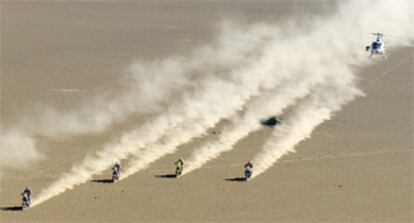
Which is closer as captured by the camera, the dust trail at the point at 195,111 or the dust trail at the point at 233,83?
the dust trail at the point at 195,111

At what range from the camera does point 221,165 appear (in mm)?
44156

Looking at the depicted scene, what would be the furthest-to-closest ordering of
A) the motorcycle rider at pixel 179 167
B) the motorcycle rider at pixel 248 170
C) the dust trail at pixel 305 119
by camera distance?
1. the dust trail at pixel 305 119
2. the motorcycle rider at pixel 179 167
3. the motorcycle rider at pixel 248 170

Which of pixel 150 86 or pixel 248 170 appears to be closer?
pixel 248 170

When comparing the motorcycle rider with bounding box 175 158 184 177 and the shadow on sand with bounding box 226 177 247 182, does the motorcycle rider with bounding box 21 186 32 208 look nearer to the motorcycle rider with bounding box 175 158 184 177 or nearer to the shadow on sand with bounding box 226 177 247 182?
the motorcycle rider with bounding box 175 158 184 177

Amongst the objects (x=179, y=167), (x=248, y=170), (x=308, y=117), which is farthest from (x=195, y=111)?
(x=248, y=170)

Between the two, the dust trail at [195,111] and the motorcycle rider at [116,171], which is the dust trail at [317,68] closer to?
the dust trail at [195,111]

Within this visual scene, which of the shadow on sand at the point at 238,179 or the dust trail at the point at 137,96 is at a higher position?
the dust trail at the point at 137,96

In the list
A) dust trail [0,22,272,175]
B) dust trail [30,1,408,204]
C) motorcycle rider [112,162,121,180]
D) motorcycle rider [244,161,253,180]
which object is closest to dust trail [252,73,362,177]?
motorcycle rider [244,161,253,180]

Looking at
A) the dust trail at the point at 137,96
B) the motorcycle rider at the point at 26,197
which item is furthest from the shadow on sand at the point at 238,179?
the motorcycle rider at the point at 26,197

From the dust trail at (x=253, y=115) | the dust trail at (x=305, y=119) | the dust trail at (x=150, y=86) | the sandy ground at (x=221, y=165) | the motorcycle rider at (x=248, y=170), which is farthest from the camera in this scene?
the dust trail at (x=150, y=86)

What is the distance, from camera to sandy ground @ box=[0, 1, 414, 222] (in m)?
38.0

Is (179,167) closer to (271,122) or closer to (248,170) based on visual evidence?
(248,170)

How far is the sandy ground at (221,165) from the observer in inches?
1497

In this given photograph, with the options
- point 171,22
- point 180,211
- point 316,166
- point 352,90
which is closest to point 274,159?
point 316,166
